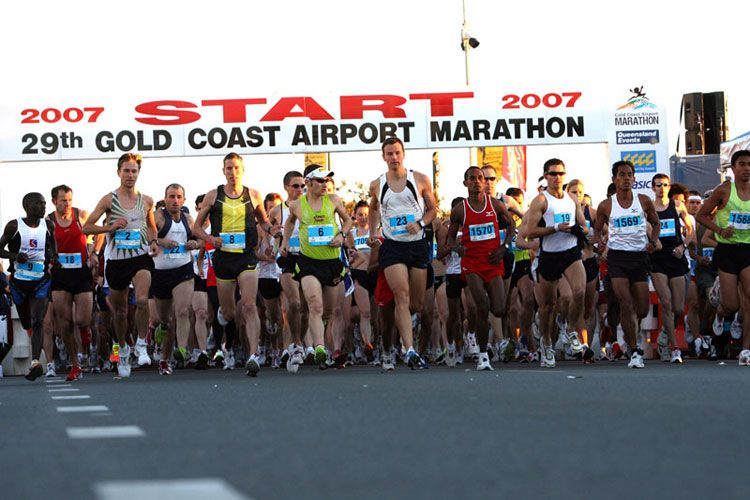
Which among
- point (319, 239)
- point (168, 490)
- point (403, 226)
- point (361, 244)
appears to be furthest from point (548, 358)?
point (168, 490)

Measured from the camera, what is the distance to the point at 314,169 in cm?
1642

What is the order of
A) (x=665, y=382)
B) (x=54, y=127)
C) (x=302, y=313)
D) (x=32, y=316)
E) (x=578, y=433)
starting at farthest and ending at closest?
(x=54, y=127) → (x=302, y=313) → (x=32, y=316) → (x=665, y=382) → (x=578, y=433)

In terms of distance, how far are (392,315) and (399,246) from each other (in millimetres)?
879

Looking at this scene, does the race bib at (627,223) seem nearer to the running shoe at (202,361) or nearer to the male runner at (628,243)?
the male runner at (628,243)

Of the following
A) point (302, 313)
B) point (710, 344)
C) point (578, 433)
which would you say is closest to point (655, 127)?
point (710, 344)

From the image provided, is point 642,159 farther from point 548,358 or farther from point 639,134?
point 548,358

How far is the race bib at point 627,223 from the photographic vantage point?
51.4ft

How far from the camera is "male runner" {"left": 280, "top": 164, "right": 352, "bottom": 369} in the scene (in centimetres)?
1611

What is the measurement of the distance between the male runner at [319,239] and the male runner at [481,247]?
4.23 feet

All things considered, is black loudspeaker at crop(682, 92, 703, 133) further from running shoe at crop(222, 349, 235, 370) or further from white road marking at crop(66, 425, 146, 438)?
white road marking at crop(66, 425, 146, 438)

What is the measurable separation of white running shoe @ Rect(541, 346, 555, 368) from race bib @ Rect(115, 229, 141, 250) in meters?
4.24

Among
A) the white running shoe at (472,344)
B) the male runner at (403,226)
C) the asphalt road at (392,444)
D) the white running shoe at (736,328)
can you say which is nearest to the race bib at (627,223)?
the white running shoe at (472,344)

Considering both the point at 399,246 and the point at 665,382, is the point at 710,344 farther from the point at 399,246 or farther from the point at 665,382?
the point at 665,382

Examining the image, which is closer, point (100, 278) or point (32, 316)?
point (32, 316)
